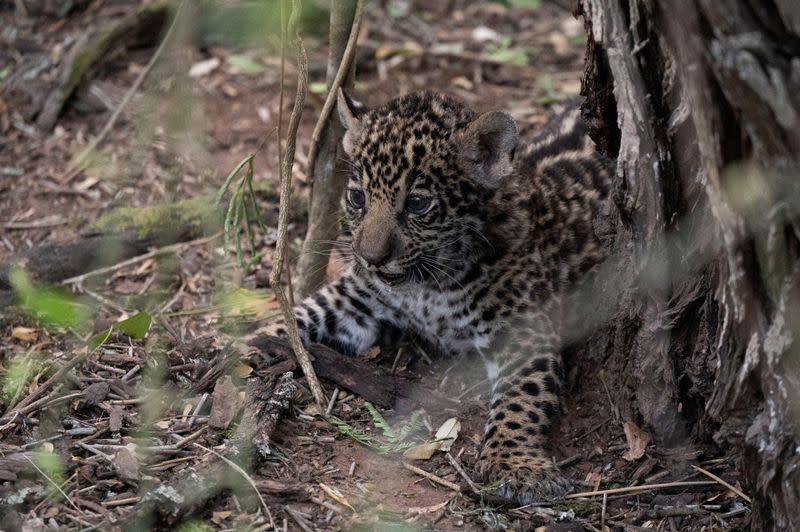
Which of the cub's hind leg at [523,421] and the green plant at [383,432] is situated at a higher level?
the cub's hind leg at [523,421]

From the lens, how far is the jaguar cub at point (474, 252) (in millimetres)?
5578

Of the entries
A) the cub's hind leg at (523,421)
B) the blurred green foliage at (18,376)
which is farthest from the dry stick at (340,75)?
the blurred green foliage at (18,376)

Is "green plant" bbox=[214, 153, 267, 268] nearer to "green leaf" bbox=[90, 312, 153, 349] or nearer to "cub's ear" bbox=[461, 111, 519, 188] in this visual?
"green leaf" bbox=[90, 312, 153, 349]

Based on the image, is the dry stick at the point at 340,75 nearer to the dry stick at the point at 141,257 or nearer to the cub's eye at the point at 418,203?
the cub's eye at the point at 418,203

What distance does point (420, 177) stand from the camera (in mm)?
5602

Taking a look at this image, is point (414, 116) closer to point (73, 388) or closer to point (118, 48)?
point (73, 388)

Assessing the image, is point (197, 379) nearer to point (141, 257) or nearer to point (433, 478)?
point (433, 478)

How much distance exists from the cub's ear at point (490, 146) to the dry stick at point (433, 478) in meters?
1.68

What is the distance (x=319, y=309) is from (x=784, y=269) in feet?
11.1

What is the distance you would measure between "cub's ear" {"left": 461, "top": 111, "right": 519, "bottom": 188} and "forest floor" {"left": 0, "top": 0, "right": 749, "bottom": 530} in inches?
50.5

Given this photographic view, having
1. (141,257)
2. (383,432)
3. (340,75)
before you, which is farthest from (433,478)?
(141,257)

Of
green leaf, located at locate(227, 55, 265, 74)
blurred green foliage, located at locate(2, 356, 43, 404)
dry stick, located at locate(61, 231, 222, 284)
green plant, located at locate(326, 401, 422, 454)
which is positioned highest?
green leaf, located at locate(227, 55, 265, 74)

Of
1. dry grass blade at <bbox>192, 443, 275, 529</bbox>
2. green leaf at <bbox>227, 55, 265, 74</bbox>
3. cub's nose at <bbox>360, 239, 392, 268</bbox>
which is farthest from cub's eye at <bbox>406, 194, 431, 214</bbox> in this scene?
green leaf at <bbox>227, 55, 265, 74</bbox>

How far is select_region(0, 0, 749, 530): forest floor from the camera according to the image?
4.71m
